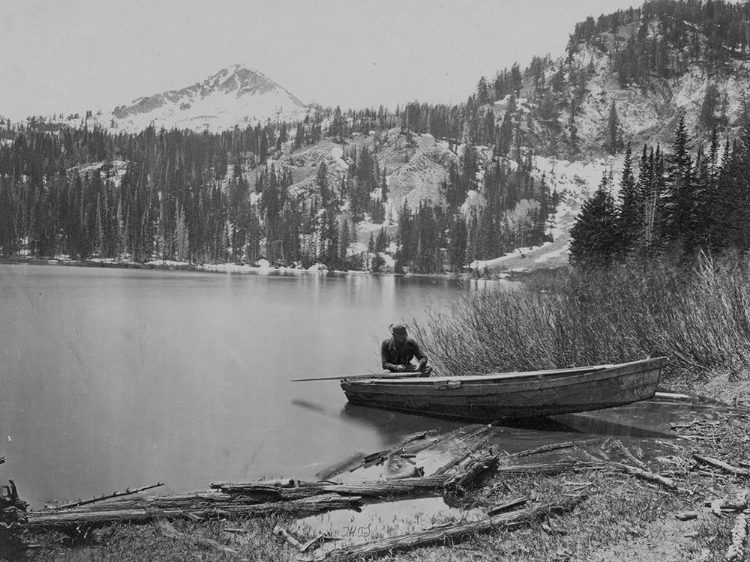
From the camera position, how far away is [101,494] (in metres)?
10.3

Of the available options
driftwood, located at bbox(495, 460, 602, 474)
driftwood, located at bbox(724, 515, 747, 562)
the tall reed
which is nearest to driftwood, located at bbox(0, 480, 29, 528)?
driftwood, located at bbox(495, 460, 602, 474)

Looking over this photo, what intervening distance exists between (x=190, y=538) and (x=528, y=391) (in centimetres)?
812

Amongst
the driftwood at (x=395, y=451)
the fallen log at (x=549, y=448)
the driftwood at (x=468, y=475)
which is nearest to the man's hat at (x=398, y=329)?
the driftwood at (x=395, y=451)

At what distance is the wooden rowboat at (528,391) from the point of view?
11.9 m

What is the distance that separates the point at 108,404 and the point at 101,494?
25.5 feet

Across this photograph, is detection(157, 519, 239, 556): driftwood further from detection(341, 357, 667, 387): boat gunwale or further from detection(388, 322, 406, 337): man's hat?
detection(388, 322, 406, 337): man's hat

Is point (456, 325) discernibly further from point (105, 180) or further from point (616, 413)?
point (105, 180)

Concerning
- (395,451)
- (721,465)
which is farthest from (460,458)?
(721,465)

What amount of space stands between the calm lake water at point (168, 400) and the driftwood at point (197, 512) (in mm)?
2839

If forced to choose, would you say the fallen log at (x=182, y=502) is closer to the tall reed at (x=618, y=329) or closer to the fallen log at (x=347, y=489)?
the fallen log at (x=347, y=489)

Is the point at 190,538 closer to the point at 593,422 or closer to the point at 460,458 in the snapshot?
the point at 460,458

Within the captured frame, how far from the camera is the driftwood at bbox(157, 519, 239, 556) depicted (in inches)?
266

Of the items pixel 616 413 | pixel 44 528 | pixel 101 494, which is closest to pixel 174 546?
pixel 44 528

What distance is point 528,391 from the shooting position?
41.1 ft
